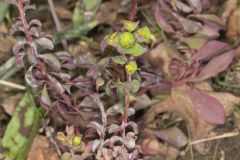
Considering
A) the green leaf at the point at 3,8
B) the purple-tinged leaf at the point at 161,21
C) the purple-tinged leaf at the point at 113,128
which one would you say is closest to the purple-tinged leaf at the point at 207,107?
the purple-tinged leaf at the point at 161,21

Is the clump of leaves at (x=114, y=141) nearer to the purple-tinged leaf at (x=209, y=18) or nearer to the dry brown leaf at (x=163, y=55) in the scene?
the dry brown leaf at (x=163, y=55)

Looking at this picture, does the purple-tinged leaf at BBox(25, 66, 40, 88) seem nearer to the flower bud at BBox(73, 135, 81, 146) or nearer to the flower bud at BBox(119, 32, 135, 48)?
the flower bud at BBox(73, 135, 81, 146)

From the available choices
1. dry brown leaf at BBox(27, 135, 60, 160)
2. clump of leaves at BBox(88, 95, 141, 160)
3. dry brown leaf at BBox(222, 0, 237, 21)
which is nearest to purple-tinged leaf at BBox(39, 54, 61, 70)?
clump of leaves at BBox(88, 95, 141, 160)

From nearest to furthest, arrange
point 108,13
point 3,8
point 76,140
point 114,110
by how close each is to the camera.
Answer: point 76,140 → point 114,110 → point 3,8 → point 108,13

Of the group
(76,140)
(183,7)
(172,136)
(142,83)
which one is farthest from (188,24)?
(76,140)

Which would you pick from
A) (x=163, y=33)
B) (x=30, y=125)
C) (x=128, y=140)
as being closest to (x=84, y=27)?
(x=163, y=33)

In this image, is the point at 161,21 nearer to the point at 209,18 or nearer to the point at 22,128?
the point at 209,18

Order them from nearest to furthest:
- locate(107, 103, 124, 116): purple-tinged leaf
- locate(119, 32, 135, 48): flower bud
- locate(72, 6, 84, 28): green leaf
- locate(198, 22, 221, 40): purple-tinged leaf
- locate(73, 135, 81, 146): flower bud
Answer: locate(119, 32, 135, 48): flower bud, locate(73, 135, 81, 146): flower bud, locate(107, 103, 124, 116): purple-tinged leaf, locate(198, 22, 221, 40): purple-tinged leaf, locate(72, 6, 84, 28): green leaf
